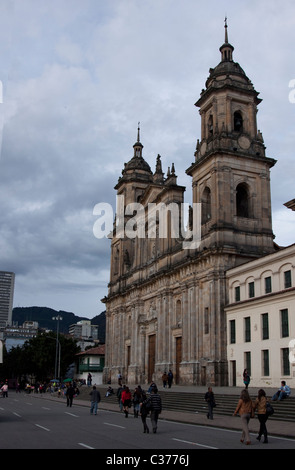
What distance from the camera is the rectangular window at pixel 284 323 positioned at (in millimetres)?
32634

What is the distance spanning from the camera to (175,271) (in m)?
47.4

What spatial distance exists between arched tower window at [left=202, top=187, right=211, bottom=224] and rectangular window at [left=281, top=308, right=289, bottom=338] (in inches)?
534

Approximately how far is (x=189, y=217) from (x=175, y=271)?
5156 mm

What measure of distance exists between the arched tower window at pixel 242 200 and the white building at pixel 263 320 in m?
7.75

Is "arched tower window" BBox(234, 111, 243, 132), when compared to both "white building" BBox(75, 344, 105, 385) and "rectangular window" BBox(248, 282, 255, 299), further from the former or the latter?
"white building" BBox(75, 344, 105, 385)

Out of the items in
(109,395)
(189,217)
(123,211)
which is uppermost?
(123,211)

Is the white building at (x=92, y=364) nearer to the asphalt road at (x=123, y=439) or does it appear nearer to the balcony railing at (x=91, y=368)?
the balcony railing at (x=91, y=368)

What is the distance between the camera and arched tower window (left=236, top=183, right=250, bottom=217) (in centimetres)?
4512

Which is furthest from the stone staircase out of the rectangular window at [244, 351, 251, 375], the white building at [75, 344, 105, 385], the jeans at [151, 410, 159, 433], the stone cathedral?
the white building at [75, 344, 105, 385]

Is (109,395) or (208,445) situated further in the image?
(109,395)

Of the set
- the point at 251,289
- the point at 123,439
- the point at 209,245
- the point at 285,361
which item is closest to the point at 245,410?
the point at 123,439

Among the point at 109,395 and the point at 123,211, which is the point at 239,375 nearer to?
the point at 109,395

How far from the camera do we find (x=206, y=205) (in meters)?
46.1
